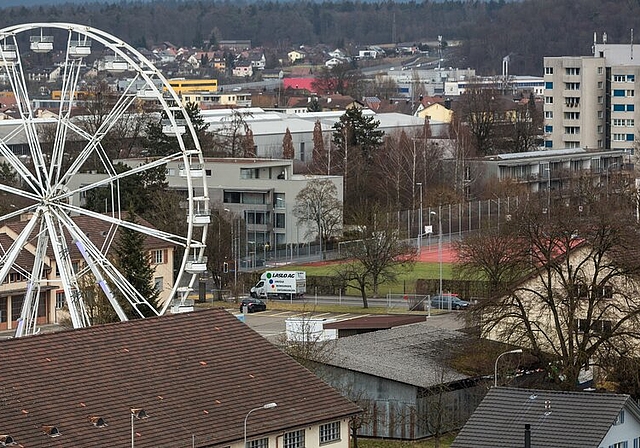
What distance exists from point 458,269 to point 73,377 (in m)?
35.9

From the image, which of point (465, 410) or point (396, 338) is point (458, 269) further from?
point (465, 410)

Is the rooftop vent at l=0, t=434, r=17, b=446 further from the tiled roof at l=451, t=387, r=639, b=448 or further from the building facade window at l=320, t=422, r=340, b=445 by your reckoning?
the tiled roof at l=451, t=387, r=639, b=448

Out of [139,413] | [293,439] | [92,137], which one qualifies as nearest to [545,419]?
[293,439]

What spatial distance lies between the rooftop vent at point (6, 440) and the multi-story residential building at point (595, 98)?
4237 inches

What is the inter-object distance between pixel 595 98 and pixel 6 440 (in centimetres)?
10920

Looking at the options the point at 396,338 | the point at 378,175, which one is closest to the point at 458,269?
the point at 396,338

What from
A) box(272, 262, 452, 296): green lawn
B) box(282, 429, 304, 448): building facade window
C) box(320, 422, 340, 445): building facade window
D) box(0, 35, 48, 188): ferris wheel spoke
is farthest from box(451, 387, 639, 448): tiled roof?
box(272, 262, 452, 296): green lawn

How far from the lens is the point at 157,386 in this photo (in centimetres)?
3741

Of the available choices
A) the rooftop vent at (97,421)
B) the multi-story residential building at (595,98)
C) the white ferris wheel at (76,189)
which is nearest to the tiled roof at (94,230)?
the white ferris wheel at (76,189)

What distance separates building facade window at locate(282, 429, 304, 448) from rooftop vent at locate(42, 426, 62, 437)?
16.9 ft

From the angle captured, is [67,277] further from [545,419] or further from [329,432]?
[545,419]

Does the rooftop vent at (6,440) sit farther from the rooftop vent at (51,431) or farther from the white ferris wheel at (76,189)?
the white ferris wheel at (76,189)

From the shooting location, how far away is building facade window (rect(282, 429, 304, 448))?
37469mm

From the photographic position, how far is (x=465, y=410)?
162 ft
